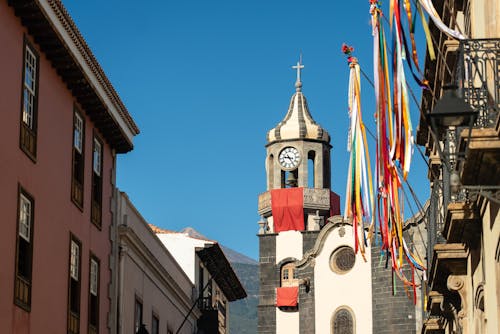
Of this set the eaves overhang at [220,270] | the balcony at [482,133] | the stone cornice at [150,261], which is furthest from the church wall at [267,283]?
the balcony at [482,133]

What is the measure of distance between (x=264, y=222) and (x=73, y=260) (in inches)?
2194

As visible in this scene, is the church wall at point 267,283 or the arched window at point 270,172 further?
the arched window at point 270,172

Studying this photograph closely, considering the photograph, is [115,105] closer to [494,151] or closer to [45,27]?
[45,27]

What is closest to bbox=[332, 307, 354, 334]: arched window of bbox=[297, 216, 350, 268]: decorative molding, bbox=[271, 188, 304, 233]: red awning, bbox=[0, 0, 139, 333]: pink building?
bbox=[297, 216, 350, 268]: decorative molding

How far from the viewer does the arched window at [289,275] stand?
3164 inches

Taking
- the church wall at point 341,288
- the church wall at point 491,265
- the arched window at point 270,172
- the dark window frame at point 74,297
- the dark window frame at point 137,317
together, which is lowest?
the church wall at point 491,265

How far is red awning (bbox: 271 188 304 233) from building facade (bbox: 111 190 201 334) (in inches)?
1506

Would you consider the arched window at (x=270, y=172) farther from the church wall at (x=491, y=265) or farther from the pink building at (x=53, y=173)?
the church wall at (x=491, y=265)

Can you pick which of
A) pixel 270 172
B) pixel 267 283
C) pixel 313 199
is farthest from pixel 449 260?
pixel 270 172

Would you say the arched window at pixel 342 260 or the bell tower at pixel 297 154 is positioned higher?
the bell tower at pixel 297 154

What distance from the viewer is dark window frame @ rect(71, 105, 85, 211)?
29.1 metres

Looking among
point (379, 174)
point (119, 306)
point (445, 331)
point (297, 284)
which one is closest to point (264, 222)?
point (297, 284)

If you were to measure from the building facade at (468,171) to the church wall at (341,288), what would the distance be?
1900 inches

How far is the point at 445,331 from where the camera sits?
28.2 m
